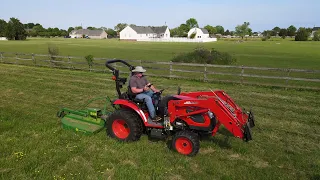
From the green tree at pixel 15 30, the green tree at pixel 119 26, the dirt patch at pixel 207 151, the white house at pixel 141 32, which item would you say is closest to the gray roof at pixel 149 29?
the white house at pixel 141 32

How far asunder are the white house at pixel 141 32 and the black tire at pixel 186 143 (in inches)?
4002

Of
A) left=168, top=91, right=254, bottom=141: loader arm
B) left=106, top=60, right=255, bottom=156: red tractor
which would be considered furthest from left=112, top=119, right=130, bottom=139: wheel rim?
left=168, top=91, right=254, bottom=141: loader arm

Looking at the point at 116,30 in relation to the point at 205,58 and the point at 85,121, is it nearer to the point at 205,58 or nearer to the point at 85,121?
the point at 205,58

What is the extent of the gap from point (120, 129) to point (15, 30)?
9546 cm

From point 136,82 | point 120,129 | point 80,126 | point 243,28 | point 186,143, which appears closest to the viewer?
point 186,143

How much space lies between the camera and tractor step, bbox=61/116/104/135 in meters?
6.29

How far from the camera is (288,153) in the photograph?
5711 millimetres

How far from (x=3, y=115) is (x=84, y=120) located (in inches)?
110

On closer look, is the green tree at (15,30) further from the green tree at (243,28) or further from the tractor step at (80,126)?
the tractor step at (80,126)

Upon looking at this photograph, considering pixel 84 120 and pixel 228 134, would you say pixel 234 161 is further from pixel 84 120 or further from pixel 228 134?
pixel 84 120

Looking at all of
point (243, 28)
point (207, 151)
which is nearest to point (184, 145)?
point (207, 151)

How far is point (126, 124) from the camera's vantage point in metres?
6.05

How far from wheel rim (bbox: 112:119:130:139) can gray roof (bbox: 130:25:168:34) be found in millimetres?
105189

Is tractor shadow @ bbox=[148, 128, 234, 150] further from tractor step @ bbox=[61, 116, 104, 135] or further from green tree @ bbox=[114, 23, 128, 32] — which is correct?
green tree @ bbox=[114, 23, 128, 32]
